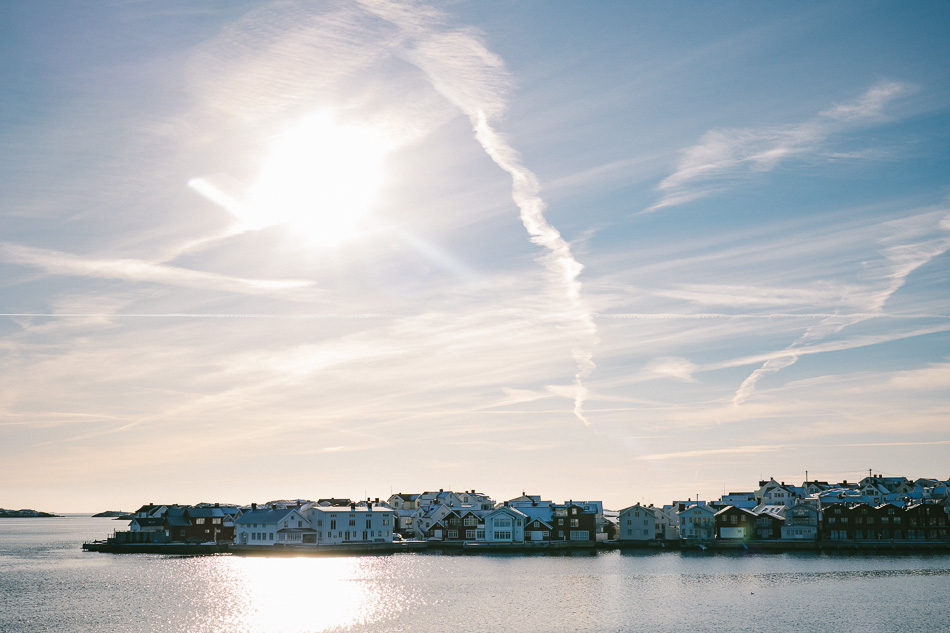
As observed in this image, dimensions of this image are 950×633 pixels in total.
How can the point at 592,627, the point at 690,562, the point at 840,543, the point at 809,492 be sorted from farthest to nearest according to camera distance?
1. the point at 809,492
2. the point at 840,543
3. the point at 690,562
4. the point at 592,627

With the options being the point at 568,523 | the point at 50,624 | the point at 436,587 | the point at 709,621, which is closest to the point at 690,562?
the point at 568,523

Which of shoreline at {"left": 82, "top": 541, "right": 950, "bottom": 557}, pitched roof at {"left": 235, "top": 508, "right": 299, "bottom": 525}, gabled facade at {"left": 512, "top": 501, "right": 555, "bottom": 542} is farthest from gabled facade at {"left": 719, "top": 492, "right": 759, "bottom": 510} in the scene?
pitched roof at {"left": 235, "top": 508, "right": 299, "bottom": 525}

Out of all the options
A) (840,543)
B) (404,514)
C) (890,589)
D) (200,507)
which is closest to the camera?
(890,589)

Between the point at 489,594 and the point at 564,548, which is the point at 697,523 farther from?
the point at 489,594

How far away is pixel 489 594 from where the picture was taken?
83812 millimetres

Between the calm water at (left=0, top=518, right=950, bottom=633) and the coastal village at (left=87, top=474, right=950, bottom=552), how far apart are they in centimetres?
1175

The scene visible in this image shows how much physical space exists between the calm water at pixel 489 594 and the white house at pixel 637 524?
1714 cm

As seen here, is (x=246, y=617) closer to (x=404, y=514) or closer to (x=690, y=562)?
(x=690, y=562)

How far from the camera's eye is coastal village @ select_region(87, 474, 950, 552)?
136 meters

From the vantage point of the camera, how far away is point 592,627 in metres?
66.9

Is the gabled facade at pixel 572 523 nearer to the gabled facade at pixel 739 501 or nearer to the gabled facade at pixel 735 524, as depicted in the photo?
the gabled facade at pixel 735 524

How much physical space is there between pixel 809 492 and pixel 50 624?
152 metres

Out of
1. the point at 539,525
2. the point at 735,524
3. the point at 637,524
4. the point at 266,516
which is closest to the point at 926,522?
the point at 735,524

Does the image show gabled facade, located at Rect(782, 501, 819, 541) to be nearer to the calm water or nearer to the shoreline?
the shoreline
